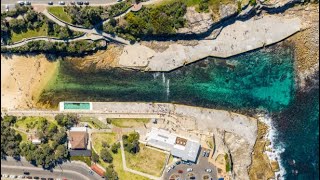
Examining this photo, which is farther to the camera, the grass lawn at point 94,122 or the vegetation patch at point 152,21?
the grass lawn at point 94,122

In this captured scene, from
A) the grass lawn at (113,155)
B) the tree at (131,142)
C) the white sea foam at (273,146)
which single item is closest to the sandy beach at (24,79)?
the grass lawn at (113,155)

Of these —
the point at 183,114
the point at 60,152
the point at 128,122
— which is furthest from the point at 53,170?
the point at 183,114

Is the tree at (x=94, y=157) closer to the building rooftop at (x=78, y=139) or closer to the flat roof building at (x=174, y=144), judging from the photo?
the building rooftop at (x=78, y=139)

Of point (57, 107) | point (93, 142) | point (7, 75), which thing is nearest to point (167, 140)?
point (93, 142)

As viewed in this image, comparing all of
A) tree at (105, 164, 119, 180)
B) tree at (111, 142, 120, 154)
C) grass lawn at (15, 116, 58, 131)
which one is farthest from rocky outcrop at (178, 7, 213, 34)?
grass lawn at (15, 116, 58, 131)

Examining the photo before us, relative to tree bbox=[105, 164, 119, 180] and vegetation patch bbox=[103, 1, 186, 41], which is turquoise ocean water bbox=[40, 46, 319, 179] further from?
tree bbox=[105, 164, 119, 180]

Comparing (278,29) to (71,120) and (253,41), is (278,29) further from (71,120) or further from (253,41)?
(71,120)
